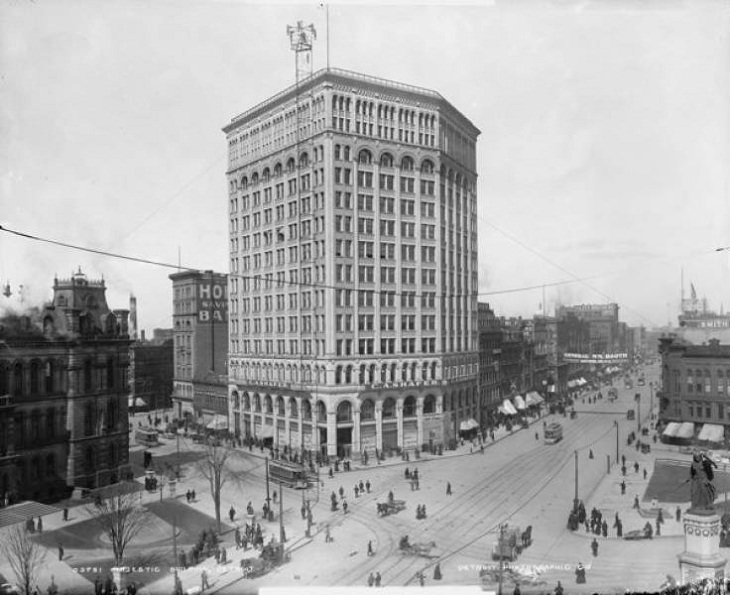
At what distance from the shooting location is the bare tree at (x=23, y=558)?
30028 mm

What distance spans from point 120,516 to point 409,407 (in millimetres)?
36526

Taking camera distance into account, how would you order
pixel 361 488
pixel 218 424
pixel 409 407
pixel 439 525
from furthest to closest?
pixel 218 424, pixel 409 407, pixel 361 488, pixel 439 525

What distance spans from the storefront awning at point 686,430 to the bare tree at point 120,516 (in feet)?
167

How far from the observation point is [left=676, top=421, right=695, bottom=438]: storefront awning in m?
63.8

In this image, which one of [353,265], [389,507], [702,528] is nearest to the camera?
[702,528]

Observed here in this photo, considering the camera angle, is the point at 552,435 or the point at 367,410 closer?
the point at 367,410

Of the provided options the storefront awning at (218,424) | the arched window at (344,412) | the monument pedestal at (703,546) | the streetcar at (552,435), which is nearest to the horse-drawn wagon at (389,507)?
Answer: the arched window at (344,412)

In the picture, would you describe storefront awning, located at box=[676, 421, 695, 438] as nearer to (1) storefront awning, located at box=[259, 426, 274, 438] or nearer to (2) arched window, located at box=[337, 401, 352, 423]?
(2) arched window, located at box=[337, 401, 352, 423]

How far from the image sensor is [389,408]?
64.6 m

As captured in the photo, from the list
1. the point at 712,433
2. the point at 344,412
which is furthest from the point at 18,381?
the point at 712,433

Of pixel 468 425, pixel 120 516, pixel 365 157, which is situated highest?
pixel 365 157

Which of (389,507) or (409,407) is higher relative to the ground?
(409,407)

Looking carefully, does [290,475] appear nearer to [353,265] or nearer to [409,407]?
[409,407]

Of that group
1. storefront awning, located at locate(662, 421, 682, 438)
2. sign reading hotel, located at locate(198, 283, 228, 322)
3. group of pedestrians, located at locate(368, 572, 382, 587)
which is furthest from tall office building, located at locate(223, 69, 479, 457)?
group of pedestrians, located at locate(368, 572, 382, 587)
